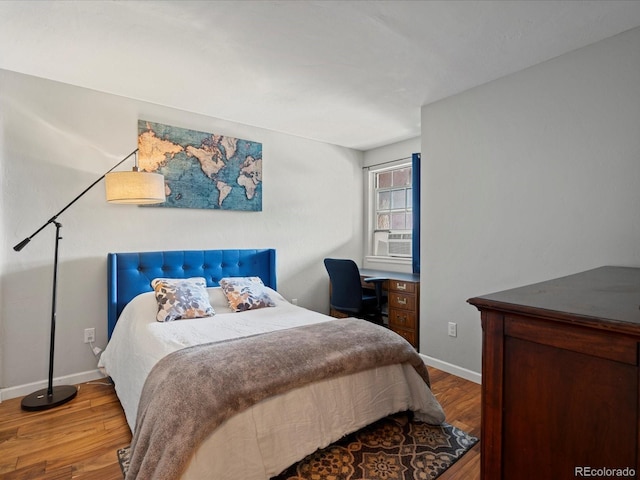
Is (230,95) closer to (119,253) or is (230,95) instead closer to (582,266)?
(119,253)

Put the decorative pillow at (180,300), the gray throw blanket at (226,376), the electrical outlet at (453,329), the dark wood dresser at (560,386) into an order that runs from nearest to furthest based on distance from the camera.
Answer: the dark wood dresser at (560,386), the gray throw blanket at (226,376), the decorative pillow at (180,300), the electrical outlet at (453,329)

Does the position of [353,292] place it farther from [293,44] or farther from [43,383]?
[43,383]

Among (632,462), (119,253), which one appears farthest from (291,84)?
(632,462)

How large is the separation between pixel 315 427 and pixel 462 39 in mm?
2355

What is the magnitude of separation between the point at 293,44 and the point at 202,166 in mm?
1633

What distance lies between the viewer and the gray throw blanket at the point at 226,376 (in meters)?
1.42

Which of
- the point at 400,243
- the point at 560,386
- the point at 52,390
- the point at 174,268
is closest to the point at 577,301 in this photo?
the point at 560,386

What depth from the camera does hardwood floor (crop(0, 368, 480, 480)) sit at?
5.83 feet

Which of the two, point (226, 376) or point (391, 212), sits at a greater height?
point (391, 212)

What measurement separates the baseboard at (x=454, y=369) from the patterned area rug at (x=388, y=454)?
2.53 feet

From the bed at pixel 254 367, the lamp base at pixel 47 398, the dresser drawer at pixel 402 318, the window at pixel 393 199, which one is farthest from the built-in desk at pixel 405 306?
the lamp base at pixel 47 398

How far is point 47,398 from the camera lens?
8.04ft

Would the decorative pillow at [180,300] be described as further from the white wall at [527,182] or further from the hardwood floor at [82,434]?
the white wall at [527,182]

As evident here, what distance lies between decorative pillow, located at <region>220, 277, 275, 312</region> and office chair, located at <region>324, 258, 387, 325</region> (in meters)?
0.77
